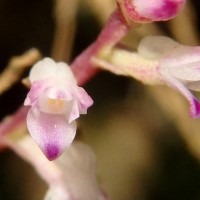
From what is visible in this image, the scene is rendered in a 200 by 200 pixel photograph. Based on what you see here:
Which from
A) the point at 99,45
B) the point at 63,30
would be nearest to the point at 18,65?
the point at 99,45

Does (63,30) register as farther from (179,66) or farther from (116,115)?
(179,66)

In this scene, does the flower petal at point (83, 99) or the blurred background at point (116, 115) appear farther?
the blurred background at point (116, 115)

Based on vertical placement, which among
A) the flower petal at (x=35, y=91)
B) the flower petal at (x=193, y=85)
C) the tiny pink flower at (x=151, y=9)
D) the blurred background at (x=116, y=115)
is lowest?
the blurred background at (x=116, y=115)

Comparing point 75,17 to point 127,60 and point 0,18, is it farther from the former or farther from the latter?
point 127,60

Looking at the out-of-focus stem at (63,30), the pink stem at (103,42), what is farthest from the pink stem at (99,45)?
the out-of-focus stem at (63,30)

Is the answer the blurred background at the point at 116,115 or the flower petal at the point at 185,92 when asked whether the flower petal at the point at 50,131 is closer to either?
the flower petal at the point at 185,92

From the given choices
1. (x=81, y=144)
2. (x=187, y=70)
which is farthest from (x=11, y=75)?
(x=187, y=70)
